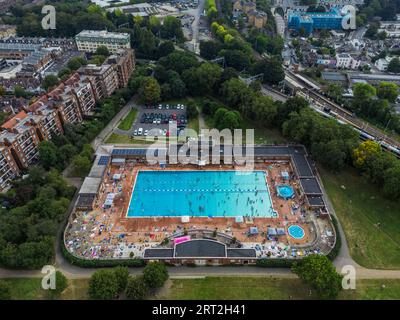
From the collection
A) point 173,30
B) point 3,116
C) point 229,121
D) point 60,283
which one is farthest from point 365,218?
point 173,30

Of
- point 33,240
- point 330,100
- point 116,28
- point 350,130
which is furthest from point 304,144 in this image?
point 116,28

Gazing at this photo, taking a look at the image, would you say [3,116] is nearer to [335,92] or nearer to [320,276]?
[320,276]

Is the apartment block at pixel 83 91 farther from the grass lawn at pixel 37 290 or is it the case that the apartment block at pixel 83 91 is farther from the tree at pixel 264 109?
the grass lawn at pixel 37 290

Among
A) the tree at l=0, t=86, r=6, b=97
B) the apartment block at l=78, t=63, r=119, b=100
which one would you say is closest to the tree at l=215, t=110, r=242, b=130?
the apartment block at l=78, t=63, r=119, b=100

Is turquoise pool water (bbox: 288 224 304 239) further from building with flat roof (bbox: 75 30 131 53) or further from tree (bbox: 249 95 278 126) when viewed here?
building with flat roof (bbox: 75 30 131 53)

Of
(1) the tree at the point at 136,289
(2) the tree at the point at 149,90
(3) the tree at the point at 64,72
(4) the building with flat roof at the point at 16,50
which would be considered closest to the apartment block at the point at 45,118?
(3) the tree at the point at 64,72

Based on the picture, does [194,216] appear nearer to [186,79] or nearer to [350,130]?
[350,130]
